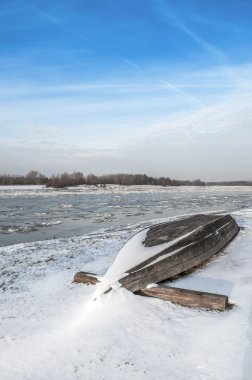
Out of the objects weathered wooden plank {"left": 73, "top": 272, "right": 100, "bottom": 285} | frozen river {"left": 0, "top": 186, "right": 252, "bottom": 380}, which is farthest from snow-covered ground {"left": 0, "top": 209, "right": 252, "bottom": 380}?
weathered wooden plank {"left": 73, "top": 272, "right": 100, "bottom": 285}

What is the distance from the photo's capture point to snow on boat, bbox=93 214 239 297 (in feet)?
15.6

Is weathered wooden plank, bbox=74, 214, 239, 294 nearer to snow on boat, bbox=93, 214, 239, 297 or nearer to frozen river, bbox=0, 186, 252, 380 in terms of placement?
snow on boat, bbox=93, 214, 239, 297

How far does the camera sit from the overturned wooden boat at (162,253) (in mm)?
4766

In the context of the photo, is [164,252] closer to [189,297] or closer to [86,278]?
[189,297]

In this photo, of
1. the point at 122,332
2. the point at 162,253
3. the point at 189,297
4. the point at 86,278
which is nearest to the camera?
the point at 122,332

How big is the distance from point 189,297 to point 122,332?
987mm

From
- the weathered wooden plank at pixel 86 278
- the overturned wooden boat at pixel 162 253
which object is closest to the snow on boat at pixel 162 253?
the overturned wooden boat at pixel 162 253

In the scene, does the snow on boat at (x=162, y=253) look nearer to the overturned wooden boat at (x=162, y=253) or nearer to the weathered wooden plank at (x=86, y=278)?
the overturned wooden boat at (x=162, y=253)

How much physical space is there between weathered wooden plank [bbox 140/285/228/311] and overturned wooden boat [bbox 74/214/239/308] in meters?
0.20

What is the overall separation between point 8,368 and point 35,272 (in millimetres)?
3062

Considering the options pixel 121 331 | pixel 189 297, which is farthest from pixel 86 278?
pixel 189 297

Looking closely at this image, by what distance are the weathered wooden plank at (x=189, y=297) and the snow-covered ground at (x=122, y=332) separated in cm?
9

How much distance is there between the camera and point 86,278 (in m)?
5.43

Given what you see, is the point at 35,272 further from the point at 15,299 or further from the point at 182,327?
the point at 182,327
